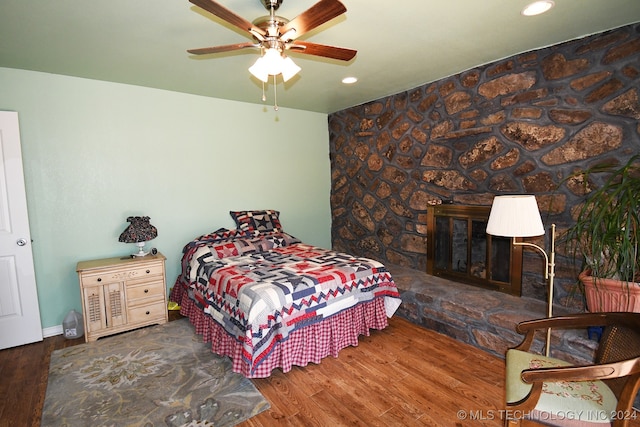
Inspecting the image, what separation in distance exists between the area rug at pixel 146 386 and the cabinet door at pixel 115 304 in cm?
17

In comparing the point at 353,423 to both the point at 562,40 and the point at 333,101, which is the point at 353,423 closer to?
the point at 562,40

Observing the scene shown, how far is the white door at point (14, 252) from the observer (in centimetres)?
268

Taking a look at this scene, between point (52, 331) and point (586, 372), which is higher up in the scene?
point (586, 372)

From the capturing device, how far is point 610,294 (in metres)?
2.02

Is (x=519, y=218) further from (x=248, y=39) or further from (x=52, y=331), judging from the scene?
(x=52, y=331)

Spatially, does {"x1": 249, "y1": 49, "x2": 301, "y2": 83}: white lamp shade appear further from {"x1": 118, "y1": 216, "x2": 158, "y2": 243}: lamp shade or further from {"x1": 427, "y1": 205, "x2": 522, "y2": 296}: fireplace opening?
{"x1": 427, "y1": 205, "x2": 522, "y2": 296}: fireplace opening

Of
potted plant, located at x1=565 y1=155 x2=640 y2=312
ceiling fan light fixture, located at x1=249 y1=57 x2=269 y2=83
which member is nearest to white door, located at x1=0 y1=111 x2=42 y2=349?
ceiling fan light fixture, located at x1=249 y1=57 x2=269 y2=83

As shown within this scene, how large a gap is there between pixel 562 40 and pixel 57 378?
4.64m

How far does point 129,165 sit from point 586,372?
390 cm

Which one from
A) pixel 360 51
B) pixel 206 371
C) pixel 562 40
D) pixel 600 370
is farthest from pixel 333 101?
pixel 600 370

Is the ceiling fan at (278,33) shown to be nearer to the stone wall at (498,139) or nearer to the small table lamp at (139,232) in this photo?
the stone wall at (498,139)

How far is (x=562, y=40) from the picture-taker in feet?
8.16

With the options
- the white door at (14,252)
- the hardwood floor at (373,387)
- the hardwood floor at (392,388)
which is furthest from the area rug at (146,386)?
the white door at (14,252)

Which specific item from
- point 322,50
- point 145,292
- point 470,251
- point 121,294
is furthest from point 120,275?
point 470,251
